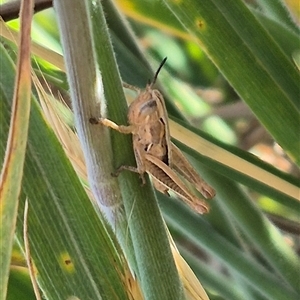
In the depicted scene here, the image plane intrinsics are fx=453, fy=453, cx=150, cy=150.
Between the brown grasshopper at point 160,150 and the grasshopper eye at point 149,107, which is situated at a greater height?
the grasshopper eye at point 149,107

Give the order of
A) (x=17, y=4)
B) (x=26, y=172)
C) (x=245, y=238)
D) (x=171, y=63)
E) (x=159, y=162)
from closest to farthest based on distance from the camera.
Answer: (x=26, y=172), (x=17, y=4), (x=159, y=162), (x=245, y=238), (x=171, y=63)

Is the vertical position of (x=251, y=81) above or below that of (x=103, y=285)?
above

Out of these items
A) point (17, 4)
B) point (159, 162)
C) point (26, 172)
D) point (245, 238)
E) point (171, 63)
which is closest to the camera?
point (26, 172)

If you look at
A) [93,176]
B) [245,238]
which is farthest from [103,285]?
[245,238]

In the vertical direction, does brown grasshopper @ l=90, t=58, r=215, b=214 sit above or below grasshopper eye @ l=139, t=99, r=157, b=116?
below

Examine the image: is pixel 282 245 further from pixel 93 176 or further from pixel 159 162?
pixel 93 176

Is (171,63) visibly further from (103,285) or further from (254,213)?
(103,285)

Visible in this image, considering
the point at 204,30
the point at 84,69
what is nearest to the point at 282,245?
the point at 204,30

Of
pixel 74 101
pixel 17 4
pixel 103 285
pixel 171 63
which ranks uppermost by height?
pixel 171 63

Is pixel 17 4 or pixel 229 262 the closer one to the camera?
pixel 17 4
